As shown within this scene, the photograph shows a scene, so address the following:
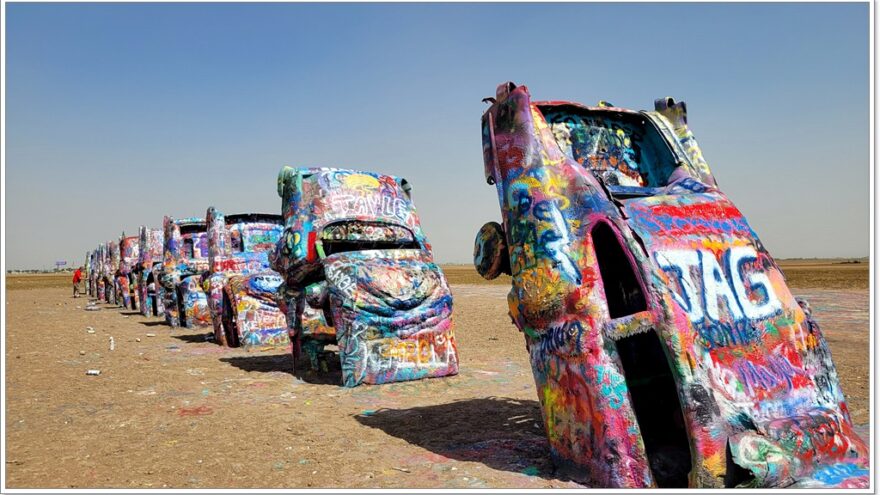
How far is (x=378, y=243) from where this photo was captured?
849 centimetres

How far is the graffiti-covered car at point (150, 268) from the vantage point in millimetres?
19891

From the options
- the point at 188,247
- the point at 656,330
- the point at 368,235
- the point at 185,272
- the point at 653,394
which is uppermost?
the point at 188,247

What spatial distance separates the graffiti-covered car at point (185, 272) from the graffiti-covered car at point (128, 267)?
834cm

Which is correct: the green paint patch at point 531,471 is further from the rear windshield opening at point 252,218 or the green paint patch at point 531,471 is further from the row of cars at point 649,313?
the rear windshield opening at point 252,218

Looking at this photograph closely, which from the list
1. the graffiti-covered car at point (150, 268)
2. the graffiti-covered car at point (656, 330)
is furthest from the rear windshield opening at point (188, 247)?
the graffiti-covered car at point (656, 330)

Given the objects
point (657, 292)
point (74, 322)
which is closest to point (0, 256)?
point (657, 292)

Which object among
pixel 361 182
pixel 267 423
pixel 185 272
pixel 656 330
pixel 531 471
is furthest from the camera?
pixel 185 272

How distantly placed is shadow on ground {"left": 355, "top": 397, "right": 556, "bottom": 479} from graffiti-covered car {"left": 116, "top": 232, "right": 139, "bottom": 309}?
20.4 m

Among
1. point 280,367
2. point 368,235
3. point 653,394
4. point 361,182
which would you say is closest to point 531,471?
point 653,394

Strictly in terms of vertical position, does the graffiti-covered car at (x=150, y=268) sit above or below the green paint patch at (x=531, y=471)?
above

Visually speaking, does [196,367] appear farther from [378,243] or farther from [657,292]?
[657,292]

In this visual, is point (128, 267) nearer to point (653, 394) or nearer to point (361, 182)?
point (361, 182)

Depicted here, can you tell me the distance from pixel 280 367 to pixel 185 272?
25.1 ft

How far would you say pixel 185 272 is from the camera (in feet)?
51.8
